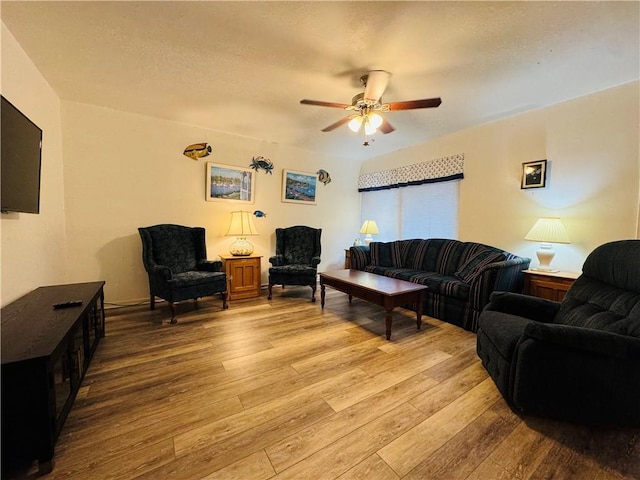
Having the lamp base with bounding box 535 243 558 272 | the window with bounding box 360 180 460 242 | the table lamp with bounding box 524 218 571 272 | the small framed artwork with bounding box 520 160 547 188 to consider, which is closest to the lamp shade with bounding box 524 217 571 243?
the table lamp with bounding box 524 218 571 272

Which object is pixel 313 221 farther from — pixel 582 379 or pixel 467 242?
pixel 582 379

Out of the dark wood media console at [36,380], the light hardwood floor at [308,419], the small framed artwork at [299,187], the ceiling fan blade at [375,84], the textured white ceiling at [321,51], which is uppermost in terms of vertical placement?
the textured white ceiling at [321,51]

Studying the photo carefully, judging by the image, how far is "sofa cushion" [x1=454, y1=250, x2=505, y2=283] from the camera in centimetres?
306

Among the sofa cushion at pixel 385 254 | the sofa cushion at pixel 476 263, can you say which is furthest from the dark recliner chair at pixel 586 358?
the sofa cushion at pixel 385 254

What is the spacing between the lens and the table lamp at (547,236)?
274cm

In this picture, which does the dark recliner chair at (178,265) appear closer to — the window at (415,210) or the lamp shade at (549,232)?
the window at (415,210)

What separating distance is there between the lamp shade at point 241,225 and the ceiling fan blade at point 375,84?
7.89ft

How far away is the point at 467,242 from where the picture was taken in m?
3.69

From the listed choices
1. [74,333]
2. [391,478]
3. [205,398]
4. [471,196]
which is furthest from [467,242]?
[74,333]

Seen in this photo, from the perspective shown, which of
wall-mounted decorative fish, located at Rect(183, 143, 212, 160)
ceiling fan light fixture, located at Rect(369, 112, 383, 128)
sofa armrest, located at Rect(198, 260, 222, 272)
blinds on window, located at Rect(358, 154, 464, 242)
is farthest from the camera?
blinds on window, located at Rect(358, 154, 464, 242)

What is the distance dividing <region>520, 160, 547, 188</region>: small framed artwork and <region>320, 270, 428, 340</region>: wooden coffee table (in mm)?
1838

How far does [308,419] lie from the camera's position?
1.58 metres

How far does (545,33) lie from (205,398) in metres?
3.40

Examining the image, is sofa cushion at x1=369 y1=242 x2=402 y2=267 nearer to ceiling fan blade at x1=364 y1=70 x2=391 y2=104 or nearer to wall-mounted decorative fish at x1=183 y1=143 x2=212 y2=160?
ceiling fan blade at x1=364 y1=70 x2=391 y2=104
